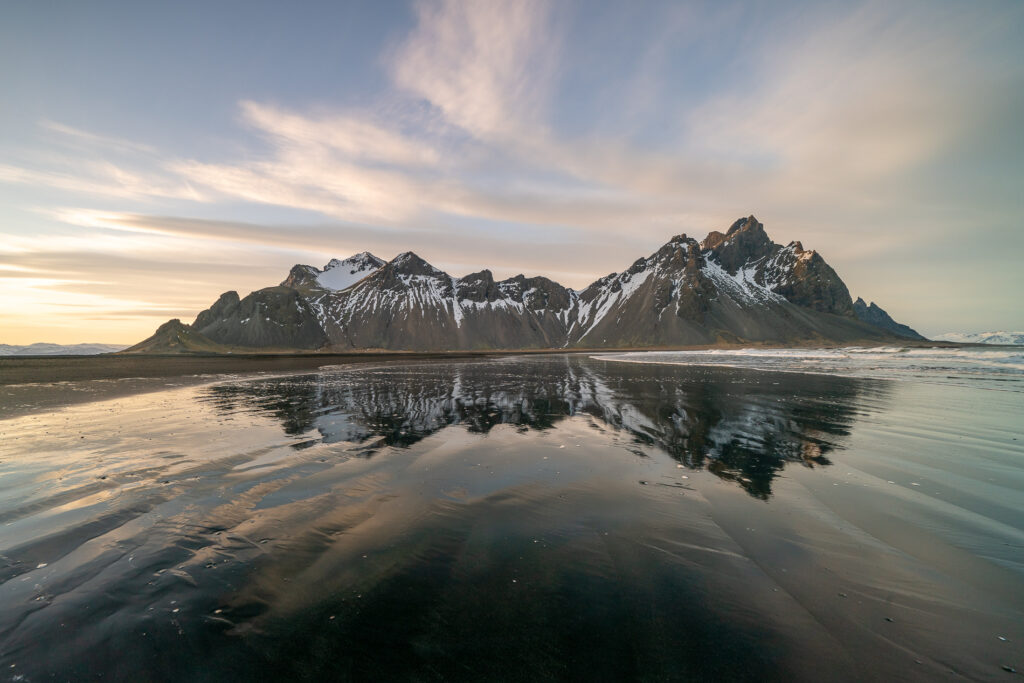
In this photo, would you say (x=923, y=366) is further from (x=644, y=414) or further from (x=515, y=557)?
(x=515, y=557)

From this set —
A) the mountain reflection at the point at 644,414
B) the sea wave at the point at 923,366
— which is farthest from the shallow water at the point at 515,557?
the sea wave at the point at 923,366

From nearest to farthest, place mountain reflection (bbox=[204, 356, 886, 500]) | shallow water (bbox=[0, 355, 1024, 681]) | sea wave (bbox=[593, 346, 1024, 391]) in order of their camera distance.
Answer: shallow water (bbox=[0, 355, 1024, 681])
mountain reflection (bbox=[204, 356, 886, 500])
sea wave (bbox=[593, 346, 1024, 391])

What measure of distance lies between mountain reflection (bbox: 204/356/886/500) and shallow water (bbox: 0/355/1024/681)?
1.05 feet

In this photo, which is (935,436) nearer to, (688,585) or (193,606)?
(688,585)

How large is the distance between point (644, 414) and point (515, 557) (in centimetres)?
1537

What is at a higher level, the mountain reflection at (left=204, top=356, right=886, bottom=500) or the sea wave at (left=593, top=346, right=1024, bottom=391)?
the sea wave at (left=593, top=346, right=1024, bottom=391)

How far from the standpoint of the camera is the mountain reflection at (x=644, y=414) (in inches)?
516

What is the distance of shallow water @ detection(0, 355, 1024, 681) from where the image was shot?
4.40 metres

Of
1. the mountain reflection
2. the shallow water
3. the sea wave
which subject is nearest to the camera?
the shallow water

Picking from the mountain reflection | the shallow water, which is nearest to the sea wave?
the mountain reflection

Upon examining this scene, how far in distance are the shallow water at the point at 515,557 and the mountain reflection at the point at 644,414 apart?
32cm

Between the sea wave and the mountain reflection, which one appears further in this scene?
the sea wave

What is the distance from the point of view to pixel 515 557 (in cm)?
671

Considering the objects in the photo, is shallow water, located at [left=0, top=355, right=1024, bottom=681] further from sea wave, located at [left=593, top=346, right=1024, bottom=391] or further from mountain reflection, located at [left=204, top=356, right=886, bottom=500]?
sea wave, located at [left=593, top=346, right=1024, bottom=391]
